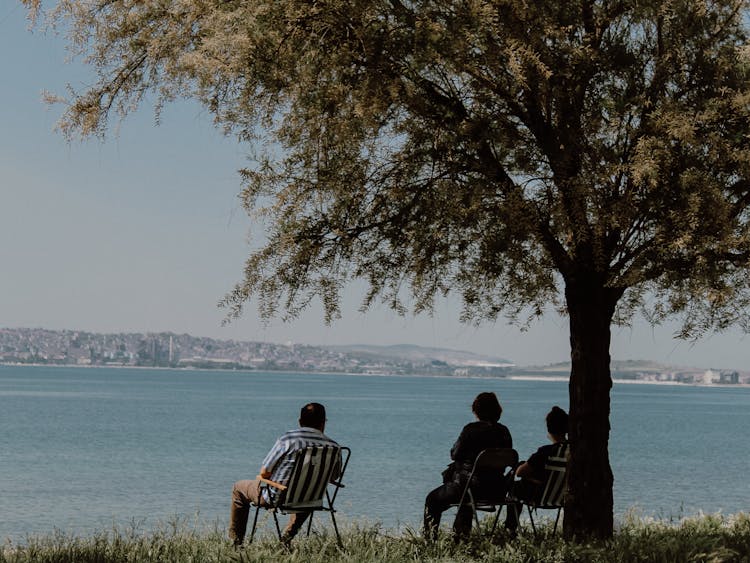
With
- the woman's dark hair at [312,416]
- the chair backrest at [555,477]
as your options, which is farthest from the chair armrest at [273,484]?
the chair backrest at [555,477]

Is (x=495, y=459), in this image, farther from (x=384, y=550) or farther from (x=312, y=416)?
(x=312, y=416)

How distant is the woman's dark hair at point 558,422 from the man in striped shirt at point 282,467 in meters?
2.23

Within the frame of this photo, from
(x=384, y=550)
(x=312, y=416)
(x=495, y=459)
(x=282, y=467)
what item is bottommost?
(x=384, y=550)

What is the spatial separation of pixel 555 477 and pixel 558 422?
546mm

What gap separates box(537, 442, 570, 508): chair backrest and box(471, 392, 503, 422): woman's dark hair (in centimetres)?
81

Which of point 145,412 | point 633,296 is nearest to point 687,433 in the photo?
point 145,412

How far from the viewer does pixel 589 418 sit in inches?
391

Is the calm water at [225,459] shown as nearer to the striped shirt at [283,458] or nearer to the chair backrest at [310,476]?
the chair backrest at [310,476]

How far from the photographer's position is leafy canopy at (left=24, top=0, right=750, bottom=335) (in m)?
8.21

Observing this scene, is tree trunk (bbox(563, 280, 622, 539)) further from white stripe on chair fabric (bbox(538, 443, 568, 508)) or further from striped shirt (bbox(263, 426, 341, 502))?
striped shirt (bbox(263, 426, 341, 502))

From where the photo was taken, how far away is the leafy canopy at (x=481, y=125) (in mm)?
8211

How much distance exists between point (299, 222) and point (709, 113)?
349cm

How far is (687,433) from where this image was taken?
9788cm

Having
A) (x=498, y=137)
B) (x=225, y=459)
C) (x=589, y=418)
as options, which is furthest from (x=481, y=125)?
(x=225, y=459)
